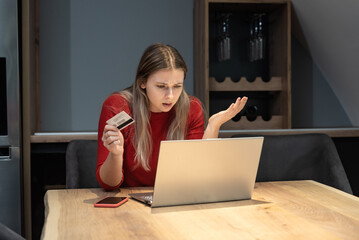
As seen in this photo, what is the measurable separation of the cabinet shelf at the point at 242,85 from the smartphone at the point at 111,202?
1401mm

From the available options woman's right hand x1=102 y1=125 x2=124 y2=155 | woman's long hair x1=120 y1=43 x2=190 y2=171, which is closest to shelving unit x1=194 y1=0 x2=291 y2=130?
woman's long hair x1=120 y1=43 x2=190 y2=171

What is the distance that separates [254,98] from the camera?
2.95 metres

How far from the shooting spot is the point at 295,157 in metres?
2.23

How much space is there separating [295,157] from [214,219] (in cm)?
119

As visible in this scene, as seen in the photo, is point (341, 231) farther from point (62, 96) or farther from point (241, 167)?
point (62, 96)

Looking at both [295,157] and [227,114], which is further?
[295,157]

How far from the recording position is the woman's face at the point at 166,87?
1580mm

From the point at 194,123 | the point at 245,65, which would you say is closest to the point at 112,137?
the point at 194,123

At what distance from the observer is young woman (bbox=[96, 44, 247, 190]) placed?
1583 mm

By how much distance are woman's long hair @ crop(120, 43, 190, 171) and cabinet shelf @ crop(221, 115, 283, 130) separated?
894mm

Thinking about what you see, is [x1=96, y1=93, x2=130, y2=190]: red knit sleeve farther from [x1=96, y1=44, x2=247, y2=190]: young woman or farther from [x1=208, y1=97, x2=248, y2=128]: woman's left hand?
[x1=208, y1=97, x2=248, y2=128]: woman's left hand

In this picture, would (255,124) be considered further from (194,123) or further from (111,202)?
(111,202)

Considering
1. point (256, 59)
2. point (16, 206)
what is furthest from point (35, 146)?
point (256, 59)

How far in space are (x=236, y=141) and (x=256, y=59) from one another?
5.02ft
